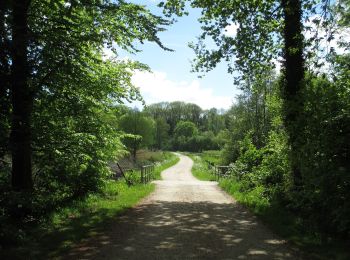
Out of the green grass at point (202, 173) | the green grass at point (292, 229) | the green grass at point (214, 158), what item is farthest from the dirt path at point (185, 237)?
the green grass at point (214, 158)

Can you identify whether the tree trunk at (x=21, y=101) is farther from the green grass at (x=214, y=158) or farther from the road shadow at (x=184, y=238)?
the green grass at (x=214, y=158)

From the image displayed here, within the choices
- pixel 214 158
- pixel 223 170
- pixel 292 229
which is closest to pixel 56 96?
pixel 292 229

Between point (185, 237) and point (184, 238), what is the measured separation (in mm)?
104

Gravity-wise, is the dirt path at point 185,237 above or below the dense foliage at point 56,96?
below

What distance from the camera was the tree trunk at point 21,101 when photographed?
8.98 meters

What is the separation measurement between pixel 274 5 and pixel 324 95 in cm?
619

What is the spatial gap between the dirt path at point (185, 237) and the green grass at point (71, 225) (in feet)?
1.20

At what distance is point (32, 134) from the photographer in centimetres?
1060

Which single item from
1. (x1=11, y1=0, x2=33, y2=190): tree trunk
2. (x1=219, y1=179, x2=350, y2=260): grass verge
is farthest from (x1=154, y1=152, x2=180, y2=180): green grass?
(x1=11, y1=0, x2=33, y2=190): tree trunk

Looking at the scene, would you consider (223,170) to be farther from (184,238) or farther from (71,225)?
(184,238)

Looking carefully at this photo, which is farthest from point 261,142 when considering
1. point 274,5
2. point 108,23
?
point 108,23

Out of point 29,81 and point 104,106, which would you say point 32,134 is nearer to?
point 29,81

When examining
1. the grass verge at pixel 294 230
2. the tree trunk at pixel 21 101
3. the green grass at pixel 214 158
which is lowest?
the grass verge at pixel 294 230

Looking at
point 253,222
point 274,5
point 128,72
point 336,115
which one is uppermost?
point 274,5
